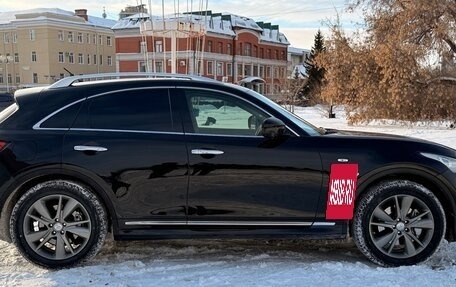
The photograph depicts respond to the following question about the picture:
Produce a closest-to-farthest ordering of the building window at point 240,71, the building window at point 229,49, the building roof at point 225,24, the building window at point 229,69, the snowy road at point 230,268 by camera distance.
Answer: the snowy road at point 230,268 → the building roof at point 225,24 → the building window at point 229,49 → the building window at point 229,69 → the building window at point 240,71

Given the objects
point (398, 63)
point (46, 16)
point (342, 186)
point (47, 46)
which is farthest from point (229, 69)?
point (342, 186)

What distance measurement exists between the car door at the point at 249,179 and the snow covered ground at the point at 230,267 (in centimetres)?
42

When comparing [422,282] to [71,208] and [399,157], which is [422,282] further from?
[71,208]

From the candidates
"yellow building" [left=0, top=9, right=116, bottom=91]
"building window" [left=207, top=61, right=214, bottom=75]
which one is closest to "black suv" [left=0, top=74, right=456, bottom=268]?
"building window" [left=207, top=61, right=214, bottom=75]

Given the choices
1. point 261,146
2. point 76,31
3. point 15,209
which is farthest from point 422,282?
point 76,31

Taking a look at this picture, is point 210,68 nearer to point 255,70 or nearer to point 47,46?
point 255,70

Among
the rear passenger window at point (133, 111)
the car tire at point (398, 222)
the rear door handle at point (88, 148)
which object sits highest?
the rear passenger window at point (133, 111)

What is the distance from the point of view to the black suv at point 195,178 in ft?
15.6

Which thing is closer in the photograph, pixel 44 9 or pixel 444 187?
pixel 444 187

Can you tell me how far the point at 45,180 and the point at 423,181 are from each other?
3517 millimetres

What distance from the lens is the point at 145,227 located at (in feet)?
16.0

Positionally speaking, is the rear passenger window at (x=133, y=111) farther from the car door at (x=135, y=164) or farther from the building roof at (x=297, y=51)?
the building roof at (x=297, y=51)

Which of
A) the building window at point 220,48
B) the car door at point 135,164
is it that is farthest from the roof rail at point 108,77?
the building window at point 220,48

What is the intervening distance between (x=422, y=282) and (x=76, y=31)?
87.5 m
